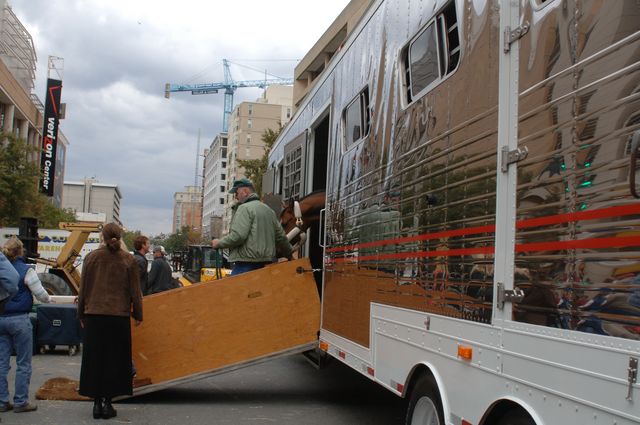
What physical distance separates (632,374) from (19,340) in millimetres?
5720

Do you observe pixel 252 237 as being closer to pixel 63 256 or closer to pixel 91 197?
pixel 63 256

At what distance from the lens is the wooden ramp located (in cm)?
675

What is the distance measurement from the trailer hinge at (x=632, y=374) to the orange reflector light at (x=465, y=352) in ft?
4.00

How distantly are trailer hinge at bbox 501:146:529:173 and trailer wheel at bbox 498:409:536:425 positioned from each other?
1130 mm

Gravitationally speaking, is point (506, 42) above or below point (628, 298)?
above

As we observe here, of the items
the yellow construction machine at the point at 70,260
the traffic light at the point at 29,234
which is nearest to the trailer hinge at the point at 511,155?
the traffic light at the point at 29,234

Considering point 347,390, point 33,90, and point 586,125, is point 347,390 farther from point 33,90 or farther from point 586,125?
point 33,90

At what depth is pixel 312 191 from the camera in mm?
8641

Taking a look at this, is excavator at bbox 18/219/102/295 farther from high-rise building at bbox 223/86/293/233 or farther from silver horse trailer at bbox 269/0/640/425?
high-rise building at bbox 223/86/293/233

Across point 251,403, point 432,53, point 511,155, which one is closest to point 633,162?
point 511,155

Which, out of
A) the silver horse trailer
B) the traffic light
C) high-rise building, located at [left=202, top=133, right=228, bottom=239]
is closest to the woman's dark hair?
the silver horse trailer

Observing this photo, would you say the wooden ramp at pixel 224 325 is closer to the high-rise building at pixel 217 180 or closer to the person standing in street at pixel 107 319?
the person standing in street at pixel 107 319

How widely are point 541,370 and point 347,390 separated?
560cm

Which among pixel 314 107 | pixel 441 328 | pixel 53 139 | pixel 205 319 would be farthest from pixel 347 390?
pixel 53 139
